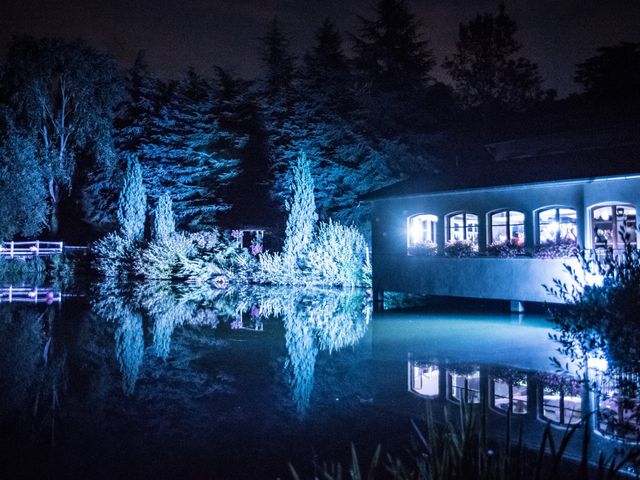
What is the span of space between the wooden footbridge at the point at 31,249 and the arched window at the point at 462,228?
89.6 ft

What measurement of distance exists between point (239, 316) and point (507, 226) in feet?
27.7

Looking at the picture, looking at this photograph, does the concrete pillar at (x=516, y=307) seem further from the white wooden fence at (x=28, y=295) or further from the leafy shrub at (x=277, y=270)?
the white wooden fence at (x=28, y=295)

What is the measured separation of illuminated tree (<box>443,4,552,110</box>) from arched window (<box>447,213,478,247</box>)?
1079 inches

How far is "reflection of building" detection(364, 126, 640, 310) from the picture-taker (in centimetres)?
1488

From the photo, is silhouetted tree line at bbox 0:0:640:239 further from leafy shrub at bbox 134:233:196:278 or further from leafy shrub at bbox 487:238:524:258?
leafy shrub at bbox 487:238:524:258

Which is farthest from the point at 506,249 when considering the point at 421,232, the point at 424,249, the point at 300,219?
the point at 300,219

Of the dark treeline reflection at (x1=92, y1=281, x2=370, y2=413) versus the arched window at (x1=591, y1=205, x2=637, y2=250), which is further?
the arched window at (x1=591, y1=205, x2=637, y2=250)

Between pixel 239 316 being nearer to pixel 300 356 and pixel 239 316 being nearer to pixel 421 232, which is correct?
pixel 300 356

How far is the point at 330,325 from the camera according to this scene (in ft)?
47.6

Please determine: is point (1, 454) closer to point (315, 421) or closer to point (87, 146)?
point (315, 421)

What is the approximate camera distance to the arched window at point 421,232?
63.1 ft

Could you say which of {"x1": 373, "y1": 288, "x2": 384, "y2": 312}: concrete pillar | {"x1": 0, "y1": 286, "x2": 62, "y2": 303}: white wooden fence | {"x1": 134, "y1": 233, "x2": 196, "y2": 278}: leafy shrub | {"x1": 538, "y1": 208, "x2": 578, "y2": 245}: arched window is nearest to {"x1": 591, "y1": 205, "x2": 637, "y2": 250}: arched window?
{"x1": 538, "y1": 208, "x2": 578, "y2": 245}: arched window

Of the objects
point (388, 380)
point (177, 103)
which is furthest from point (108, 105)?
point (388, 380)

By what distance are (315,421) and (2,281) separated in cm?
2906
